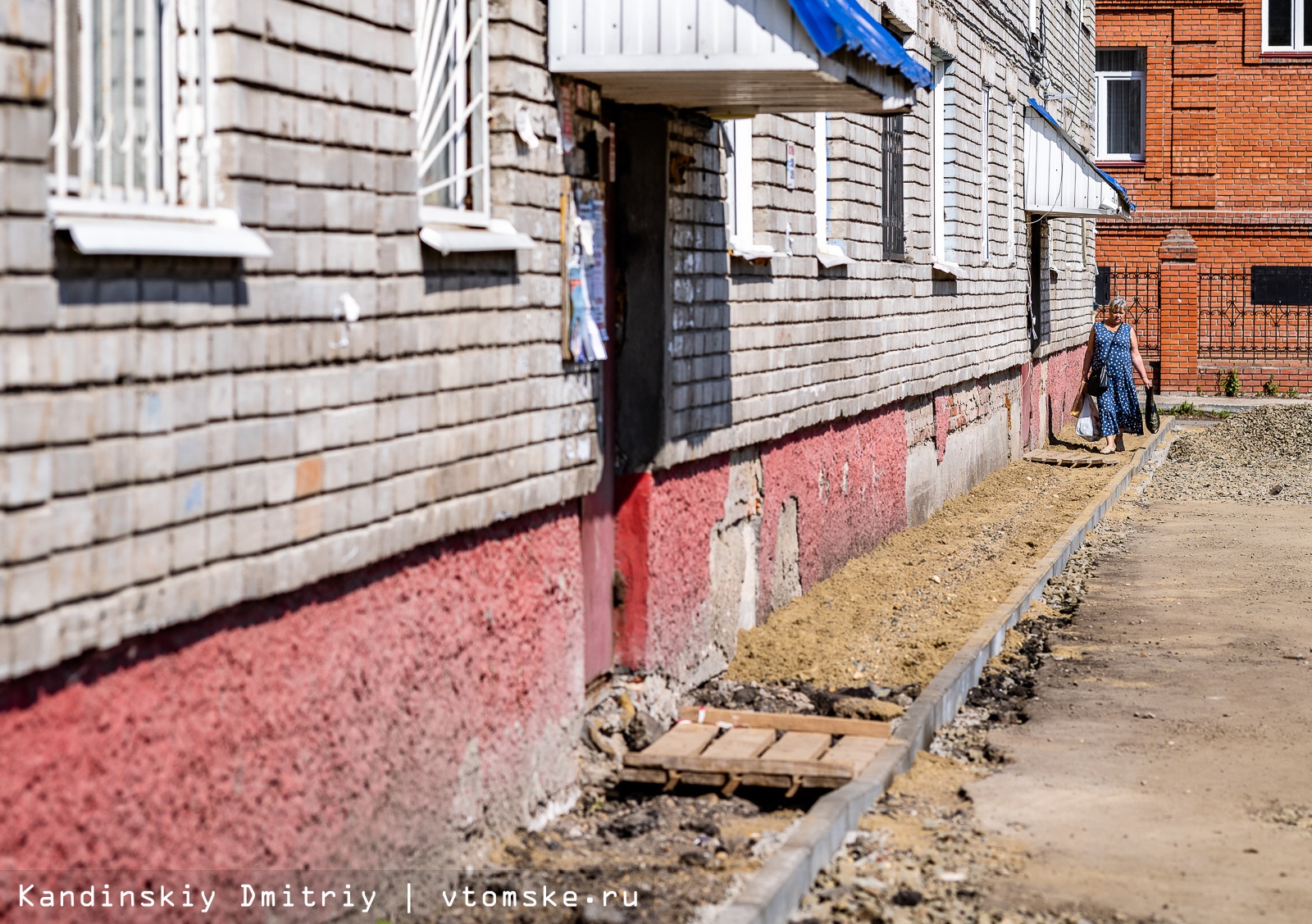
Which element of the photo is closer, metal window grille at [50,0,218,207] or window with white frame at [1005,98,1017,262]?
metal window grille at [50,0,218,207]

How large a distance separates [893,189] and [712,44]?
22.6ft

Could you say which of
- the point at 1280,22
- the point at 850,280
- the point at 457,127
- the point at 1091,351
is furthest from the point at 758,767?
the point at 1280,22

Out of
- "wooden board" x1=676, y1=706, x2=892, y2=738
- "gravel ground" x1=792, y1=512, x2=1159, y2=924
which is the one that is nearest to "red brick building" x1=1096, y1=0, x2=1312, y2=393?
"gravel ground" x1=792, y1=512, x2=1159, y2=924

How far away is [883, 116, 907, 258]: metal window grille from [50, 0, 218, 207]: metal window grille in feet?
28.6

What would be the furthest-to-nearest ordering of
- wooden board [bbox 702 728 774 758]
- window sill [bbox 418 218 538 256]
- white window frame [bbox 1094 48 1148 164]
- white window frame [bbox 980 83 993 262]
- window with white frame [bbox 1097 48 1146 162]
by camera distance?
window with white frame [bbox 1097 48 1146 162] → white window frame [bbox 1094 48 1148 164] → white window frame [bbox 980 83 993 262] → wooden board [bbox 702 728 774 758] → window sill [bbox 418 218 538 256]

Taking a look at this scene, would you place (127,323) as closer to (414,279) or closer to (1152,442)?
(414,279)

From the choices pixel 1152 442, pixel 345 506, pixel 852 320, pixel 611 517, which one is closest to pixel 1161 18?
pixel 1152 442

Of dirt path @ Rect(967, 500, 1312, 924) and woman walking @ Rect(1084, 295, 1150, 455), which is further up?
woman walking @ Rect(1084, 295, 1150, 455)

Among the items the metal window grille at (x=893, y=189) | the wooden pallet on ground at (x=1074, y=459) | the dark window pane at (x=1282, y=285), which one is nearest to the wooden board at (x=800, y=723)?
the metal window grille at (x=893, y=189)

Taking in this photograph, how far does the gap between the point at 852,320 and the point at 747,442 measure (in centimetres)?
268

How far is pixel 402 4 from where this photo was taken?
534cm

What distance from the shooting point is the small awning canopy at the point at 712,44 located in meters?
6.32

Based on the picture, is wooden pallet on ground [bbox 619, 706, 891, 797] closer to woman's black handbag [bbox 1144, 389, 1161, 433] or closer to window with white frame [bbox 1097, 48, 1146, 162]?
woman's black handbag [bbox 1144, 389, 1161, 433]

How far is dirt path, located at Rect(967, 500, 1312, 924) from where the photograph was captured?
18.8 feet
